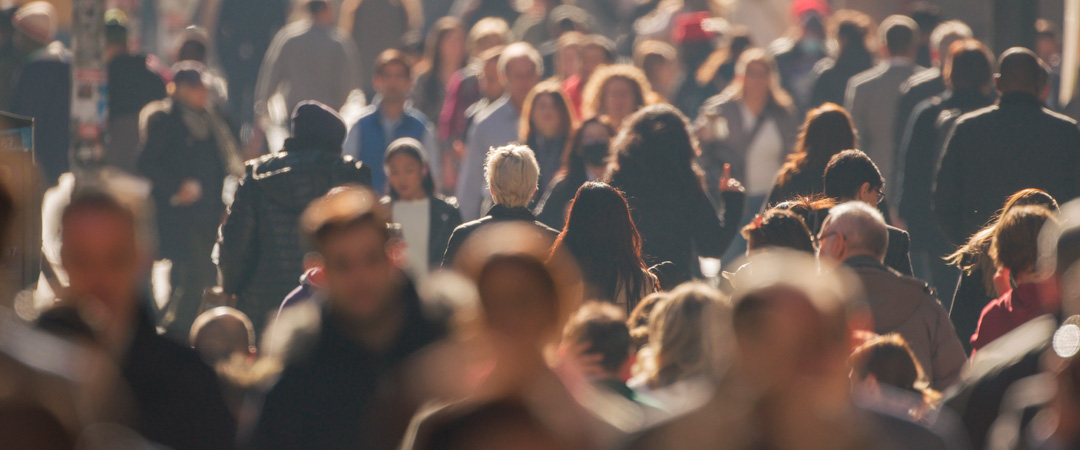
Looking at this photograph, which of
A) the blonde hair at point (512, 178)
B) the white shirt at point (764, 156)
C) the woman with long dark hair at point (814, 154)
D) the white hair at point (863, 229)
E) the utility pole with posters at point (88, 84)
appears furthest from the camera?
the white shirt at point (764, 156)

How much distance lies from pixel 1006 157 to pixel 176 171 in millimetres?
5296

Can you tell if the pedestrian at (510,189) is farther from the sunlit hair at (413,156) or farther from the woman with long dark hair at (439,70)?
the woman with long dark hair at (439,70)

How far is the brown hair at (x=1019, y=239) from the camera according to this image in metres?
6.29

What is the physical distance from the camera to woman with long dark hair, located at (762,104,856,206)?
27.6ft

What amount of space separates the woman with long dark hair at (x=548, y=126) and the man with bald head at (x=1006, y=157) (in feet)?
7.87

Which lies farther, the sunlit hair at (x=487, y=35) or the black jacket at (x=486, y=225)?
the sunlit hair at (x=487, y=35)

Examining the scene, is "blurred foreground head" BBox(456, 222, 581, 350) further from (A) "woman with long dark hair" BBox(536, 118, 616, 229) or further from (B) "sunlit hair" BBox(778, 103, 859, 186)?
(A) "woman with long dark hair" BBox(536, 118, 616, 229)

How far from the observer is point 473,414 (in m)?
3.13

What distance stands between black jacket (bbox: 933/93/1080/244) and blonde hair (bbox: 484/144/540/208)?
2.51m

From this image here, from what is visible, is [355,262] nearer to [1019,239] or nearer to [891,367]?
[891,367]

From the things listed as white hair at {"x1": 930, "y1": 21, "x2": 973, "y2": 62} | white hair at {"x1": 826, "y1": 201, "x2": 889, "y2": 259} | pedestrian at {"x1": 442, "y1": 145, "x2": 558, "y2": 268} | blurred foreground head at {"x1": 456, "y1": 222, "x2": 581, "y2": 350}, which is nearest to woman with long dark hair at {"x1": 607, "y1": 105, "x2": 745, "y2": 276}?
pedestrian at {"x1": 442, "y1": 145, "x2": 558, "y2": 268}

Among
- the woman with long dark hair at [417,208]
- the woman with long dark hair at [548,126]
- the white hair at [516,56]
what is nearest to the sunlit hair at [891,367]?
the woman with long dark hair at [417,208]

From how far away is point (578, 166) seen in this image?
31.1ft

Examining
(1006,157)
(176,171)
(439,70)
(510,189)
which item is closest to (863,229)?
(510,189)
